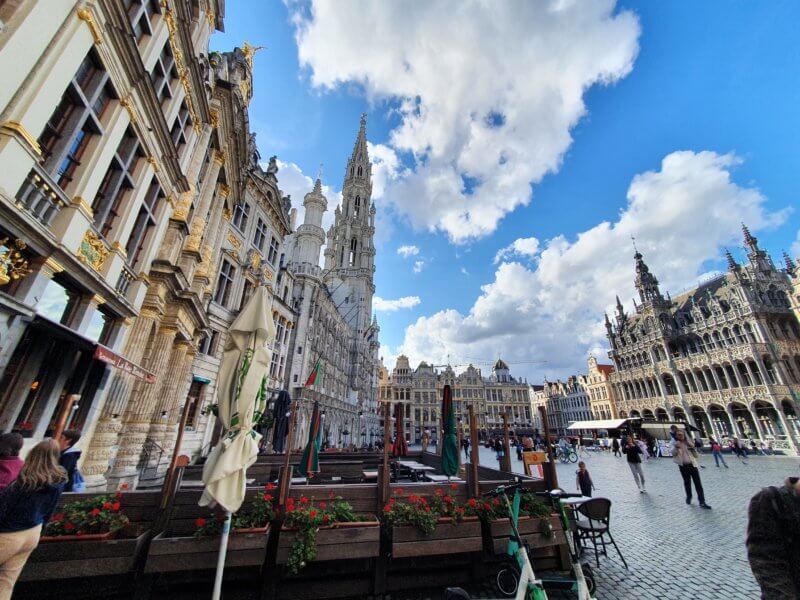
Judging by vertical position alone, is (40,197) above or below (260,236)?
A: below

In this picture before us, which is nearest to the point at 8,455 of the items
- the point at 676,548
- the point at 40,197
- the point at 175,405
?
the point at 40,197

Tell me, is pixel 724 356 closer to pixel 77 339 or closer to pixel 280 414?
pixel 280 414

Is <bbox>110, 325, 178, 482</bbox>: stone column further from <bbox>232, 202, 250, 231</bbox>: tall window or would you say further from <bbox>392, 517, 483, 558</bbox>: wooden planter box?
<bbox>392, 517, 483, 558</bbox>: wooden planter box

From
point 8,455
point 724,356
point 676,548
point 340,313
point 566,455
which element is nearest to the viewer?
point 8,455

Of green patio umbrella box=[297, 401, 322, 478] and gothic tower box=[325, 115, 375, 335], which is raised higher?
gothic tower box=[325, 115, 375, 335]

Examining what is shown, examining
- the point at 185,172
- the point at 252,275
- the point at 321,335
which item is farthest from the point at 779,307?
the point at 185,172

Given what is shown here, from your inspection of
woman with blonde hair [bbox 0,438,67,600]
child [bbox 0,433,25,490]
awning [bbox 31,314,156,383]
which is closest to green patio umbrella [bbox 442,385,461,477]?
woman with blonde hair [bbox 0,438,67,600]

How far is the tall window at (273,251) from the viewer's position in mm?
23250

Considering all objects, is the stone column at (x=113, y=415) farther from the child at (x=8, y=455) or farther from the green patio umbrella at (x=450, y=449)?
the green patio umbrella at (x=450, y=449)

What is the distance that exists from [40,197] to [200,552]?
289 inches

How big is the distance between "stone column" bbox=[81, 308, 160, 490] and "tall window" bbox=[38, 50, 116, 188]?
16.5 feet

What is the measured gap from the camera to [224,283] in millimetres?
18000

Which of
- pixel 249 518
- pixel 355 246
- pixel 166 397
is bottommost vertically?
pixel 249 518

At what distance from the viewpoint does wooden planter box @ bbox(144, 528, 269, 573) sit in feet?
13.1
